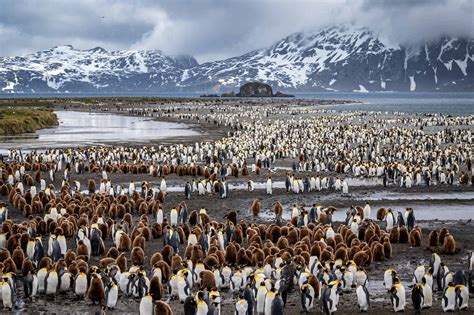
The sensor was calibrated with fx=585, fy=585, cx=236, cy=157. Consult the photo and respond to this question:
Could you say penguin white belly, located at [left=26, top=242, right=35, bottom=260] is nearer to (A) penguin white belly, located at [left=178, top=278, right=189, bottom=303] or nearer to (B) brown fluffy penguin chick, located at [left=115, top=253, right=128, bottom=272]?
(B) brown fluffy penguin chick, located at [left=115, top=253, right=128, bottom=272]

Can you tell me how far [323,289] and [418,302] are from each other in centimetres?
161

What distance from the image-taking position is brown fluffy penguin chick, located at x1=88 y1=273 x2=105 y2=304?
402 inches

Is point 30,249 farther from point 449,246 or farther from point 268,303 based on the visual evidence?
point 449,246

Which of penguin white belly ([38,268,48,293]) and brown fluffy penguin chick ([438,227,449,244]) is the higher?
brown fluffy penguin chick ([438,227,449,244])

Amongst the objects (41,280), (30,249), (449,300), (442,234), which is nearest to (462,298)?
(449,300)

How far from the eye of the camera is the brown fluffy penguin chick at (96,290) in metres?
10.2

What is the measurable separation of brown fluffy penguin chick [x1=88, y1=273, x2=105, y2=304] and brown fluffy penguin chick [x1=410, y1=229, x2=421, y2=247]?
7705 mm

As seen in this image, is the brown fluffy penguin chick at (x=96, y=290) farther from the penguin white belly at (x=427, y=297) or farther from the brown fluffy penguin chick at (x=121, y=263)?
the penguin white belly at (x=427, y=297)

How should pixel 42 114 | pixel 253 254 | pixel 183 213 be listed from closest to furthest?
pixel 253 254, pixel 183 213, pixel 42 114

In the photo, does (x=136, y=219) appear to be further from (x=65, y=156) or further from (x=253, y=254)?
(x=65, y=156)

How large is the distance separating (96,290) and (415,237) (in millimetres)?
7837

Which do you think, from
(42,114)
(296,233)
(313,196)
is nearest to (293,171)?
(313,196)

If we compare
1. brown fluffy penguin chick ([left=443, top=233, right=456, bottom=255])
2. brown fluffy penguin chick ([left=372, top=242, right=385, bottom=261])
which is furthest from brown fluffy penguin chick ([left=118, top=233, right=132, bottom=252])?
brown fluffy penguin chick ([left=443, top=233, right=456, bottom=255])

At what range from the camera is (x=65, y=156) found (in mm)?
29016
